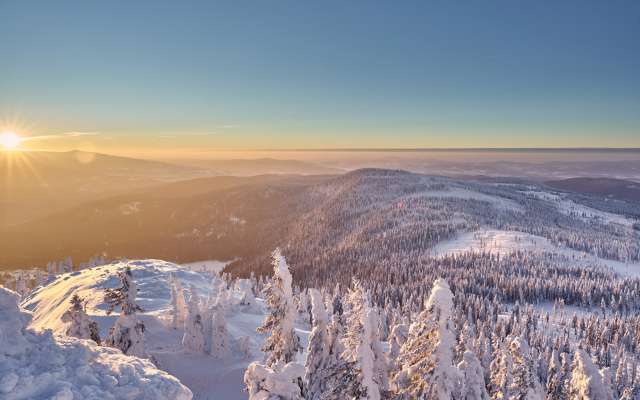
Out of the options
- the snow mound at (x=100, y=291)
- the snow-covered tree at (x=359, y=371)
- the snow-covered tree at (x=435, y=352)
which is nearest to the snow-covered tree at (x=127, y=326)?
the snow-covered tree at (x=359, y=371)

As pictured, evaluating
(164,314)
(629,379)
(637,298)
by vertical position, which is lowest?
(637,298)

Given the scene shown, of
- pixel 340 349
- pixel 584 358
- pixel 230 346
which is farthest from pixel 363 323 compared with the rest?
pixel 230 346

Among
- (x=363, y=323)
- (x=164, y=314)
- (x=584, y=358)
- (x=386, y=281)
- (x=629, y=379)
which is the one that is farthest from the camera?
(x=386, y=281)

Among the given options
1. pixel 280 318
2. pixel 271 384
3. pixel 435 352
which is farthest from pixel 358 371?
pixel 280 318

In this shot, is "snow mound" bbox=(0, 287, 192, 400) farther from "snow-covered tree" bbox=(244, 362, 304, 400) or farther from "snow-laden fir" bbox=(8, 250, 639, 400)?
"snow-covered tree" bbox=(244, 362, 304, 400)

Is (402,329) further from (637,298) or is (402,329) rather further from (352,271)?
(637,298)

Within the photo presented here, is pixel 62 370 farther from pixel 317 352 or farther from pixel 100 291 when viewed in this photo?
pixel 100 291

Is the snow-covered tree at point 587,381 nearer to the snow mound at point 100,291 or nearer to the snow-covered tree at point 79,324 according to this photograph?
the snow-covered tree at point 79,324
